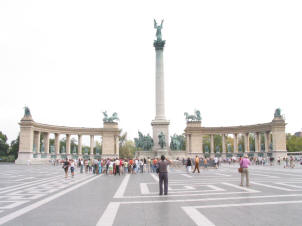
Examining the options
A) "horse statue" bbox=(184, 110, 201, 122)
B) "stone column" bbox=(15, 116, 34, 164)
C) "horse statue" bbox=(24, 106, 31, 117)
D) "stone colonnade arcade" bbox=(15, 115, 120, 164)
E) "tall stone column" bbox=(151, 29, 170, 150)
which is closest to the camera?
"tall stone column" bbox=(151, 29, 170, 150)

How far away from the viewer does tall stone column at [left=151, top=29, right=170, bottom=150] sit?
56.0 meters

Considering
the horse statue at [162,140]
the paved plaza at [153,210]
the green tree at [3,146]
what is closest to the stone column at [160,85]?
the horse statue at [162,140]

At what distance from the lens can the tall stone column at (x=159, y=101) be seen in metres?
56.0

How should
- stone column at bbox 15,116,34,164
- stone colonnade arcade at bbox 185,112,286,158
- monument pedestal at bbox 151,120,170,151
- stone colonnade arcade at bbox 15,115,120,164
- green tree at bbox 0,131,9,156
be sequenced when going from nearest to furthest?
monument pedestal at bbox 151,120,170,151, stone column at bbox 15,116,34,164, stone colonnade arcade at bbox 15,115,120,164, stone colonnade arcade at bbox 185,112,286,158, green tree at bbox 0,131,9,156

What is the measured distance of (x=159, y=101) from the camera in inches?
2286

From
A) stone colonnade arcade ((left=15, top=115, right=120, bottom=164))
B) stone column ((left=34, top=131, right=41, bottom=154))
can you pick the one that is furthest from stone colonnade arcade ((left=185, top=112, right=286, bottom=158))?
stone column ((left=34, top=131, right=41, bottom=154))

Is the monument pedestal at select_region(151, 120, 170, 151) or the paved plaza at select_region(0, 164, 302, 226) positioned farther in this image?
the monument pedestal at select_region(151, 120, 170, 151)

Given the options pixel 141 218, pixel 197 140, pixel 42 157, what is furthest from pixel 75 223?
pixel 197 140

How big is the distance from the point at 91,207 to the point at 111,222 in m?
2.82

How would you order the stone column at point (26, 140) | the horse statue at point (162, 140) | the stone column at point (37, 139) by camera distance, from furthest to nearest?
the stone column at point (37, 139) < the stone column at point (26, 140) < the horse statue at point (162, 140)

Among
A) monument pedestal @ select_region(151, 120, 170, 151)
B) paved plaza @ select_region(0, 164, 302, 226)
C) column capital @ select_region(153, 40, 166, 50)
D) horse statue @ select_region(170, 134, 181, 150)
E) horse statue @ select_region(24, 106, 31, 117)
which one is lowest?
Result: paved plaza @ select_region(0, 164, 302, 226)

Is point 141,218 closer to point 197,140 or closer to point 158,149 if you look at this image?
point 158,149

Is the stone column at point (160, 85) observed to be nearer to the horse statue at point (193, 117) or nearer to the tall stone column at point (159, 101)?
the tall stone column at point (159, 101)

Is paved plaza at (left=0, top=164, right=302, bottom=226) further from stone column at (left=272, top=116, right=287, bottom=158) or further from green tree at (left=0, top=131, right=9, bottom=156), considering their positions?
green tree at (left=0, top=131, right=9, bottom=156)
